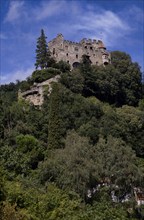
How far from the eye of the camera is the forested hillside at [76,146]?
29.7 m

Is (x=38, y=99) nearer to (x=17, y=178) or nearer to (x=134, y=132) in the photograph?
(x=134, y=132)

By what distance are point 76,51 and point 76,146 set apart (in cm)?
3632

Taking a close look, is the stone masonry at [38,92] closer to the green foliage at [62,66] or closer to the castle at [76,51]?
the green foliage at [62,66]

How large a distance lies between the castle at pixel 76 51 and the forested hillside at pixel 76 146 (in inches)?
102

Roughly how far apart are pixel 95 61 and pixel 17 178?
47103mm

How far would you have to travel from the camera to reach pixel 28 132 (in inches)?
2263

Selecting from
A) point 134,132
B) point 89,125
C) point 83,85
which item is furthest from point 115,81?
point 89,125

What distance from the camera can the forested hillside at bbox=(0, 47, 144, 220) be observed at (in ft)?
97.3

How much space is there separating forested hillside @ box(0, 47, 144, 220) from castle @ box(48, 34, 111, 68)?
8.47 feet

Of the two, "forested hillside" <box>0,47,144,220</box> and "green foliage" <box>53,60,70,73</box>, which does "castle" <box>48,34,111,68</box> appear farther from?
"green foliage" <box>53,60,70,73</box>

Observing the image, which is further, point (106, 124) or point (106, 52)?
point (106, 52)

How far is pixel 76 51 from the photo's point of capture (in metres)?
79.1

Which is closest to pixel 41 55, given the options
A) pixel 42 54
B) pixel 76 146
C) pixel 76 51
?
pixel 42 54

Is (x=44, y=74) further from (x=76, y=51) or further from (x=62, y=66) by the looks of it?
(x=76, y=51)
